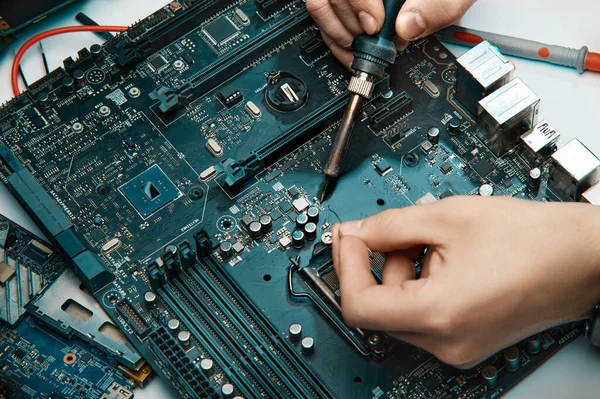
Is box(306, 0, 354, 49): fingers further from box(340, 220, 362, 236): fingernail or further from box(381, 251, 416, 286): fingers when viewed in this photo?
box(381, 251, 416, 286): fingers

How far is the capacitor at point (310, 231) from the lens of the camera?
662 cm

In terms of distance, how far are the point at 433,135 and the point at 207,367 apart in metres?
2.10

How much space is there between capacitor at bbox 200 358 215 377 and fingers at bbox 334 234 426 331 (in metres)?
0.90

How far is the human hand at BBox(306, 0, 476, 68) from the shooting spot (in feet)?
22.0

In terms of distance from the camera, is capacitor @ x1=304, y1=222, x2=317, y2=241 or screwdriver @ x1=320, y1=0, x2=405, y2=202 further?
screwdriver @ x1=320, y1=0, x2=405, y2=202

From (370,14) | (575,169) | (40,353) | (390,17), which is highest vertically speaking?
(370,14)

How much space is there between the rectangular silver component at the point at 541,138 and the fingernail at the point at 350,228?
1.38 m

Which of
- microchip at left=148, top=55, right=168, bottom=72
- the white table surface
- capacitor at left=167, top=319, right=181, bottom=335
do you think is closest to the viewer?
capacitor at left=167, top=319, right=181, bottom=335

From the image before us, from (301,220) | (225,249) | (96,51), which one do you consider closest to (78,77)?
(96,51)

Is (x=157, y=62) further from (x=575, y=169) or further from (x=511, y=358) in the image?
(x=511, y=358)

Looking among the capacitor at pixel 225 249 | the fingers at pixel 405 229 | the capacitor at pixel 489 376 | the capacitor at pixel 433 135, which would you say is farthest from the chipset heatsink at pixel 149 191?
the capacitor at pixel 489 376

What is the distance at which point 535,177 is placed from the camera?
6773mm

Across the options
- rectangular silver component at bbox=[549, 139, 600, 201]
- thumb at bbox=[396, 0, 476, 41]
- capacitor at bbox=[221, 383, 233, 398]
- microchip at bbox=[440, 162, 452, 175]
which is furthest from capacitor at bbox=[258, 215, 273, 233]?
rectangular silver component at bbox=[549, 139, 600, 201]

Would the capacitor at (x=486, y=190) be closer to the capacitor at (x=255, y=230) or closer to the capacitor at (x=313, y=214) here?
the capacitor at (x=313, y=214)
